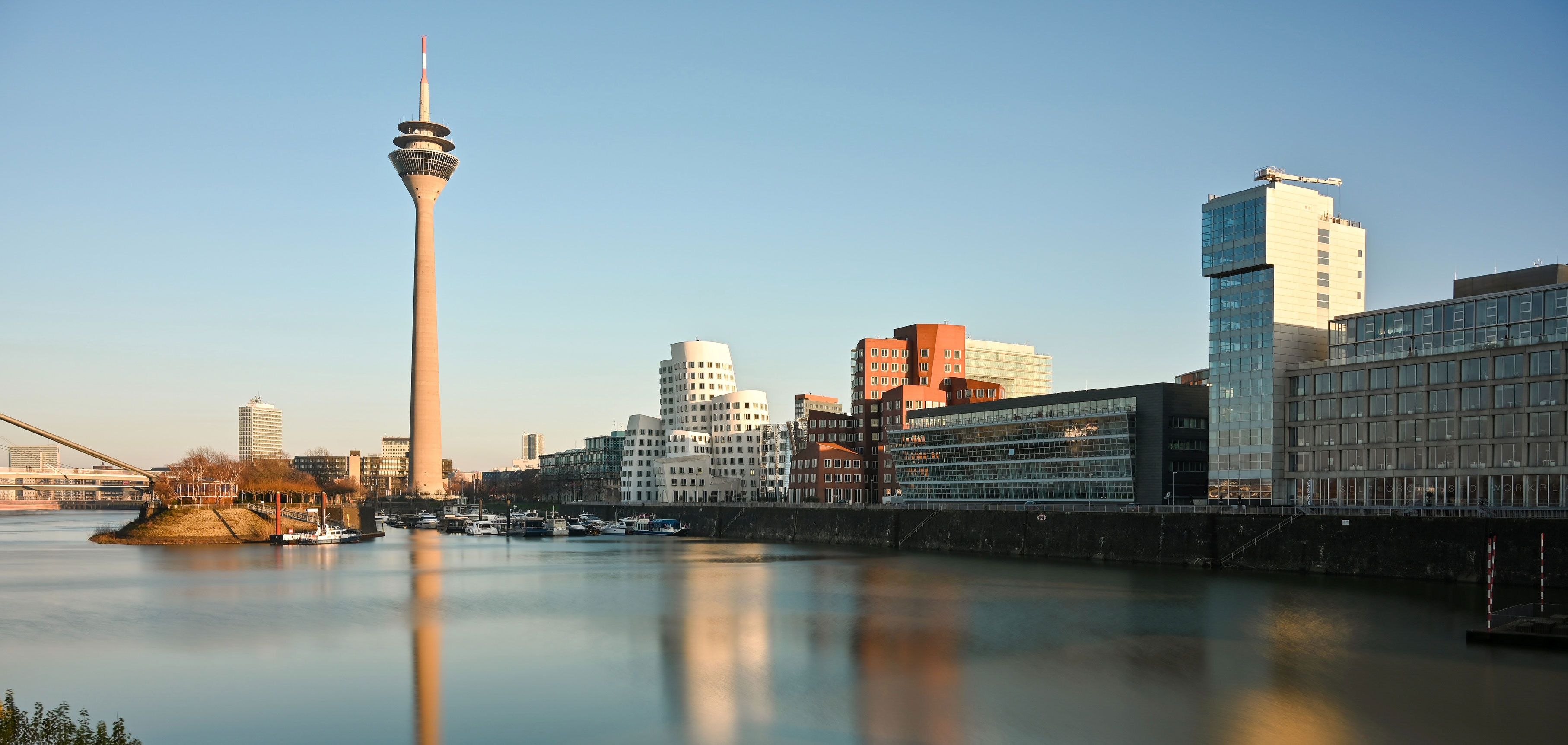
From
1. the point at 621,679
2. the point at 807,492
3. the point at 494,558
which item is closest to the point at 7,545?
the point at 494,558

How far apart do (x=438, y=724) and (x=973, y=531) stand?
7943cm

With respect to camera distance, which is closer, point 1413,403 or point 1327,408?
point 1413,403

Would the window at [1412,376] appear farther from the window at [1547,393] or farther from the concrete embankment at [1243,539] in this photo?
the concrete embankment at [1243,539]

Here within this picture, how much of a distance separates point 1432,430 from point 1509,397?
5.94 m

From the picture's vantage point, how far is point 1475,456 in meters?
79.4

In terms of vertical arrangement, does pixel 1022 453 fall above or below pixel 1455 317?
below

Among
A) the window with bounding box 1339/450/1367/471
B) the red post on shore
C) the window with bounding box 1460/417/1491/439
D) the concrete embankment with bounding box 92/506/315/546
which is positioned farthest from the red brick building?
the red post on shore

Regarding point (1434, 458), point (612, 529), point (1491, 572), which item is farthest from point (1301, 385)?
point (612, 529)

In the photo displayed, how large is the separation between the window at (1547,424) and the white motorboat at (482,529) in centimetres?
13237

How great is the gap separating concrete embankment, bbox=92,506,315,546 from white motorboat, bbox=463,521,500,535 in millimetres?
38797

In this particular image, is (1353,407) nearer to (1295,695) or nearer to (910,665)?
(1295,695)

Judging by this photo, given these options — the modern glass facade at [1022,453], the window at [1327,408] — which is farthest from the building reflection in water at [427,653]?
the window at [1327,408]

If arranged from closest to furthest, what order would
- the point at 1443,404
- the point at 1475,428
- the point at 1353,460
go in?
1. the point at 1475,428
2. the point at 1443,404
3. the point at 1353,460

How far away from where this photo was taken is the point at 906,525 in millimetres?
120562
